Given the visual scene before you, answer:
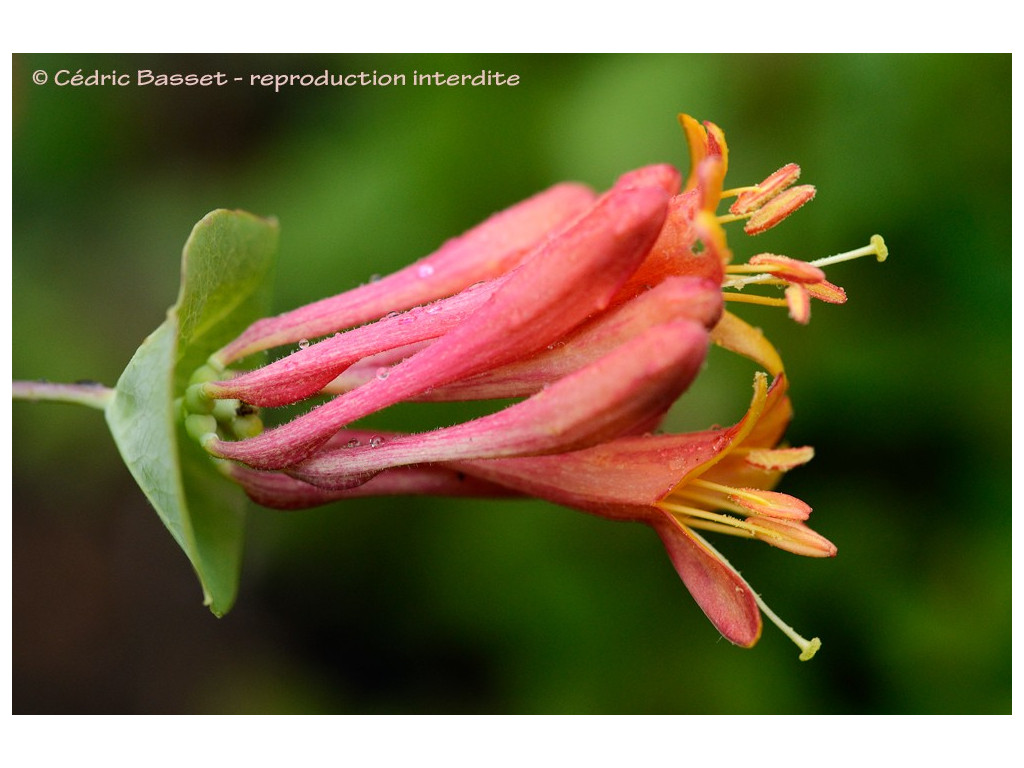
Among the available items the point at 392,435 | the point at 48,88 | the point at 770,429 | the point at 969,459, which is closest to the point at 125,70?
the point at 48,88

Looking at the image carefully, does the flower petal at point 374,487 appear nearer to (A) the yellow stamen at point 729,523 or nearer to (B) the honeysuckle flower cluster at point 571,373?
(B) the honeysuckle flower cluster at point 571,373

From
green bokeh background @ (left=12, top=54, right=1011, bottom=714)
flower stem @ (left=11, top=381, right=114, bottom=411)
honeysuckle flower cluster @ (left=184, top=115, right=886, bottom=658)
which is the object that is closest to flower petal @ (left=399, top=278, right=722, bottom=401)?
honeysuckle flower cluster @ (left=184, top=115, right=886, bottom=658)

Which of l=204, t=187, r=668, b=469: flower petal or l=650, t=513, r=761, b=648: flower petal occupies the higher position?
l=204, t=187, r=668, b=469: flower petal

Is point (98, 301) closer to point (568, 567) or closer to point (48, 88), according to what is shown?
point (48, 88)

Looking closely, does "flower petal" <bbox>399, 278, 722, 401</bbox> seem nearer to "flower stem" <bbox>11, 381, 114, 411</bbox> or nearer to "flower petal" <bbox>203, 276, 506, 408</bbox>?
"flower petal" <bbox>203, 276, 506, 408</bbox>

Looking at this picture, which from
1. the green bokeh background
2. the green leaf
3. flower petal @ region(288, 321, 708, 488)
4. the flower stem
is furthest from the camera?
the green bokeh background

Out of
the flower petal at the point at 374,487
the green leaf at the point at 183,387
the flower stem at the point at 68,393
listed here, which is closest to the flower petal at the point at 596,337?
the flower petal at the point at 374,487
